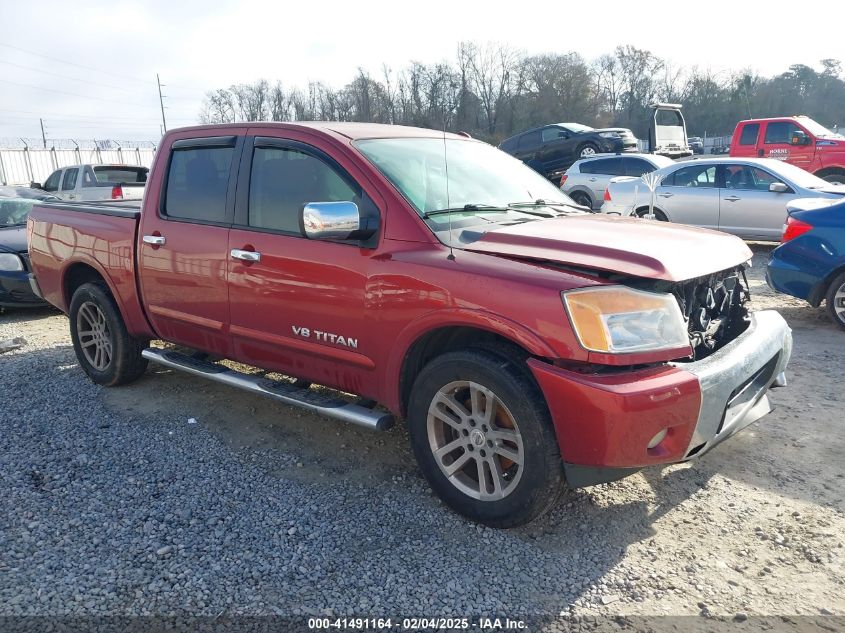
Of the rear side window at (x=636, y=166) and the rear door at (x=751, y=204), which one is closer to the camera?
the rear door at (x=751, y=204)

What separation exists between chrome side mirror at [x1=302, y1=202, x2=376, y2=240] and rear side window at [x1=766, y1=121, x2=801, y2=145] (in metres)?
14.9

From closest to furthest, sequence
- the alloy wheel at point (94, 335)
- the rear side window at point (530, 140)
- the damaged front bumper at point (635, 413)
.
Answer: the damaged front bumper at point (635, 413)
the alloy wheel at point (94, 335)
the rear side window at point (530, 140)

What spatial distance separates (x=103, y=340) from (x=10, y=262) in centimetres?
368

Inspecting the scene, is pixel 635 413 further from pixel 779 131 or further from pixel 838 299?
pixel 779 131

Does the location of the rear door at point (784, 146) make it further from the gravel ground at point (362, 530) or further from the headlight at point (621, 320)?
the headlight at point (621, 320)

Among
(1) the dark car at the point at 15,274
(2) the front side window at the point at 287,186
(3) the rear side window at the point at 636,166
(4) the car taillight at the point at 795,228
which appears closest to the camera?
(2) the front side window at the point at 287,186

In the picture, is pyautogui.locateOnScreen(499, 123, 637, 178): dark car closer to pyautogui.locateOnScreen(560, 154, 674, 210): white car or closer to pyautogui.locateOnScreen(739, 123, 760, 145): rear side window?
pyautogui.locateOnScreen(739, 123, 760, 145): rear side window

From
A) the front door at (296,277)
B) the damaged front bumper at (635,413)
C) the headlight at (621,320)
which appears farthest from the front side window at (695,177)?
the headlight at (621,320)

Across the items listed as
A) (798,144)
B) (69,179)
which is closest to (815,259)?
(798,144)

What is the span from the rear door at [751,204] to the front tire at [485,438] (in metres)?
8.52

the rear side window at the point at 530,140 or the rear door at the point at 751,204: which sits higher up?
the rear side window at the point at 530,140

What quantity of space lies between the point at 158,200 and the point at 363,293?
2.05 meters

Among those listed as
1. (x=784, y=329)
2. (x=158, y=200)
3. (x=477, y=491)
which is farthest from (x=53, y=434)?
(x=784, y=329)

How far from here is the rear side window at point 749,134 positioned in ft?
51.2
